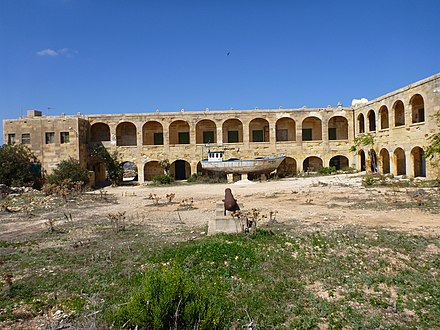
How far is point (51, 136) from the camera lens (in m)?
26.0

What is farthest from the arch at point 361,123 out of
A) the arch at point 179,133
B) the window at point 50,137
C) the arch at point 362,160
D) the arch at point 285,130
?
the window at point 50,137

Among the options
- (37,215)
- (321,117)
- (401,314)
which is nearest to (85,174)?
(37,215)

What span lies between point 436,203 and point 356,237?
20.8ft

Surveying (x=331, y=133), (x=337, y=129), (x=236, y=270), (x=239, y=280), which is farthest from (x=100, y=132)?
(x=239, y=280)

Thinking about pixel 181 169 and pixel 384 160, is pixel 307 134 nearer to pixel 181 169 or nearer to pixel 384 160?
pixel 384 160

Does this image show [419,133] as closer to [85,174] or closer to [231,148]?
[231,148]

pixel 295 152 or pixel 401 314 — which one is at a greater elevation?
pixel 295 152

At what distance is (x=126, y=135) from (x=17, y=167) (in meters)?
9.61

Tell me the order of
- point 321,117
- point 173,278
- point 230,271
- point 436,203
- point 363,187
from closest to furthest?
1. point 173,278
2. point 230,271
3. point 436,203
4. point 363,187
5. point 321,117

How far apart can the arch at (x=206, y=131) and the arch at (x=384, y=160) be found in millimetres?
13704

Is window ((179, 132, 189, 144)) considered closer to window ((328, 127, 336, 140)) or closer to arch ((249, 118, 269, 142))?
arch ((249, 118, 269, 142))

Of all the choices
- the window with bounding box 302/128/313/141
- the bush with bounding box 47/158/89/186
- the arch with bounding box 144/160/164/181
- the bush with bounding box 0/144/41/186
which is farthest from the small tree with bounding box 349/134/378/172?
the bush with bounding box 0/144/41/186

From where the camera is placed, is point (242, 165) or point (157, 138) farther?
point (157, 138)

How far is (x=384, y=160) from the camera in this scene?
2627cm
